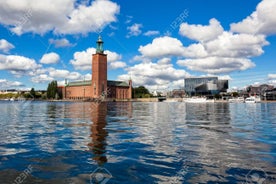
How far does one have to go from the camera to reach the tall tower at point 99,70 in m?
194

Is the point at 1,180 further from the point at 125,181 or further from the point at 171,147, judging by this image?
the point at 171,147

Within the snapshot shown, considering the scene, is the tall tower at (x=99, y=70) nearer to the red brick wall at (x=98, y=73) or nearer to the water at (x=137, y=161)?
the red brick wall at (x=98, y=73)

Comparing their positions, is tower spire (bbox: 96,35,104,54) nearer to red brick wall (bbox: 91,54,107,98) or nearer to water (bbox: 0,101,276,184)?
red brick wall (bbox: 91,54,107,98)

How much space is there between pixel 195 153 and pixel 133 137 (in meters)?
5.45

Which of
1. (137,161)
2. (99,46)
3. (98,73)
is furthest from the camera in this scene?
(99,46)

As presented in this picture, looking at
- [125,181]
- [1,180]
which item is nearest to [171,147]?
[125,181]

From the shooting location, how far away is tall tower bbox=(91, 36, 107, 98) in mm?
194125

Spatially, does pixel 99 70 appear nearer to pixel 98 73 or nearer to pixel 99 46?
pixel 98 73

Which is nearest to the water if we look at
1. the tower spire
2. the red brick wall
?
the red brick wall

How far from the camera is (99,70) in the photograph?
640ft

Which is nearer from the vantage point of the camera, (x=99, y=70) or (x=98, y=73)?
(x=98, y=73)

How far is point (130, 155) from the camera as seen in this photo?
35.9 feet

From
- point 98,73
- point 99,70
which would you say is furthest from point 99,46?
point 98,73

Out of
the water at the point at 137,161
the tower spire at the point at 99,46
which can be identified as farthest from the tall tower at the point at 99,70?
the water at the point at 137,161
